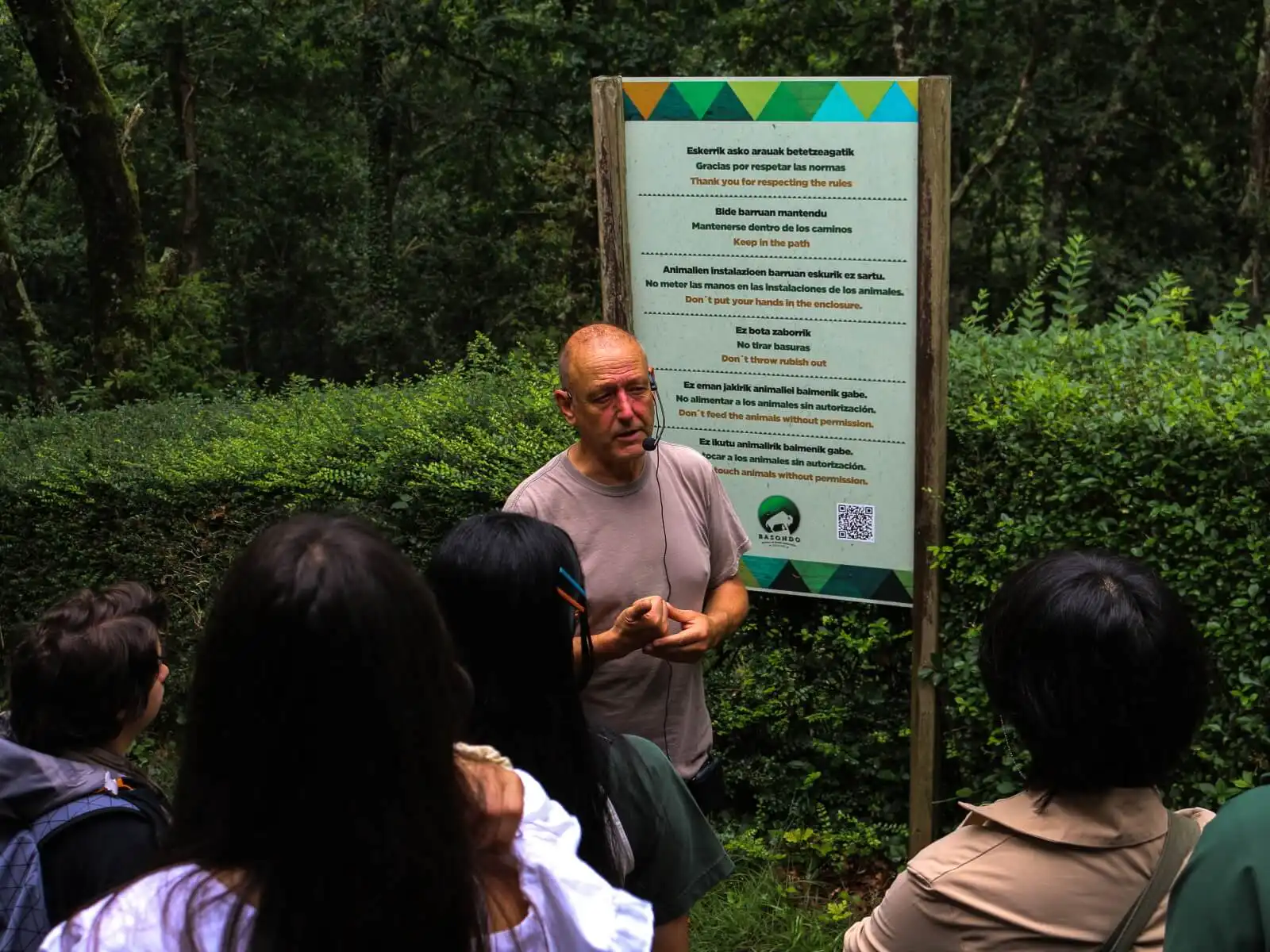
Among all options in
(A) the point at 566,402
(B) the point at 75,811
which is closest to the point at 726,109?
(A) the point at 566,402

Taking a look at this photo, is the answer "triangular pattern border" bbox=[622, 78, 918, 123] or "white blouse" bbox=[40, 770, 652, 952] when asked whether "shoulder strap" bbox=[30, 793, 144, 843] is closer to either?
"white blouse" bbox=[40, 770, 652, 952]

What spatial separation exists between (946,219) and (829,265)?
0.38m

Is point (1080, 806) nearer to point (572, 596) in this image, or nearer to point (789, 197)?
point (572, 596)

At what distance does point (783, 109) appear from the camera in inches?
167

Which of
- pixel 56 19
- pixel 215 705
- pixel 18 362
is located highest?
pixel 56 19

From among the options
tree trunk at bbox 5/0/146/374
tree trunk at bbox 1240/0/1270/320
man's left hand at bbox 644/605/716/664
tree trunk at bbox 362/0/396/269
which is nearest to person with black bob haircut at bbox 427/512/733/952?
man's left hand at bbox 644/605/716/664

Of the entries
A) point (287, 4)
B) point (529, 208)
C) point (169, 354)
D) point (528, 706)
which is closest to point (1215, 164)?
point (529, 208)

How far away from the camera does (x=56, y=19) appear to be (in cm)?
1118

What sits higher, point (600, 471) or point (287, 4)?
point (287, 4)

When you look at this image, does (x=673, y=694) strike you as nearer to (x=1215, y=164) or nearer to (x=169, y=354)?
(x=169, y=354)

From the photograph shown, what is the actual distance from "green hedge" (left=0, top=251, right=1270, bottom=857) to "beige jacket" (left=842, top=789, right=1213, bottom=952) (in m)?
2.08

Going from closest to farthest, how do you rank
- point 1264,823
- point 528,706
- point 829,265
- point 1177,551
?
point 1264,823 → point 528,706 → point 1177,551 → point 829,265

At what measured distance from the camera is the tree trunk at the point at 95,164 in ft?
36.8

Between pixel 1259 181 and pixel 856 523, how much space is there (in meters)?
8.59
